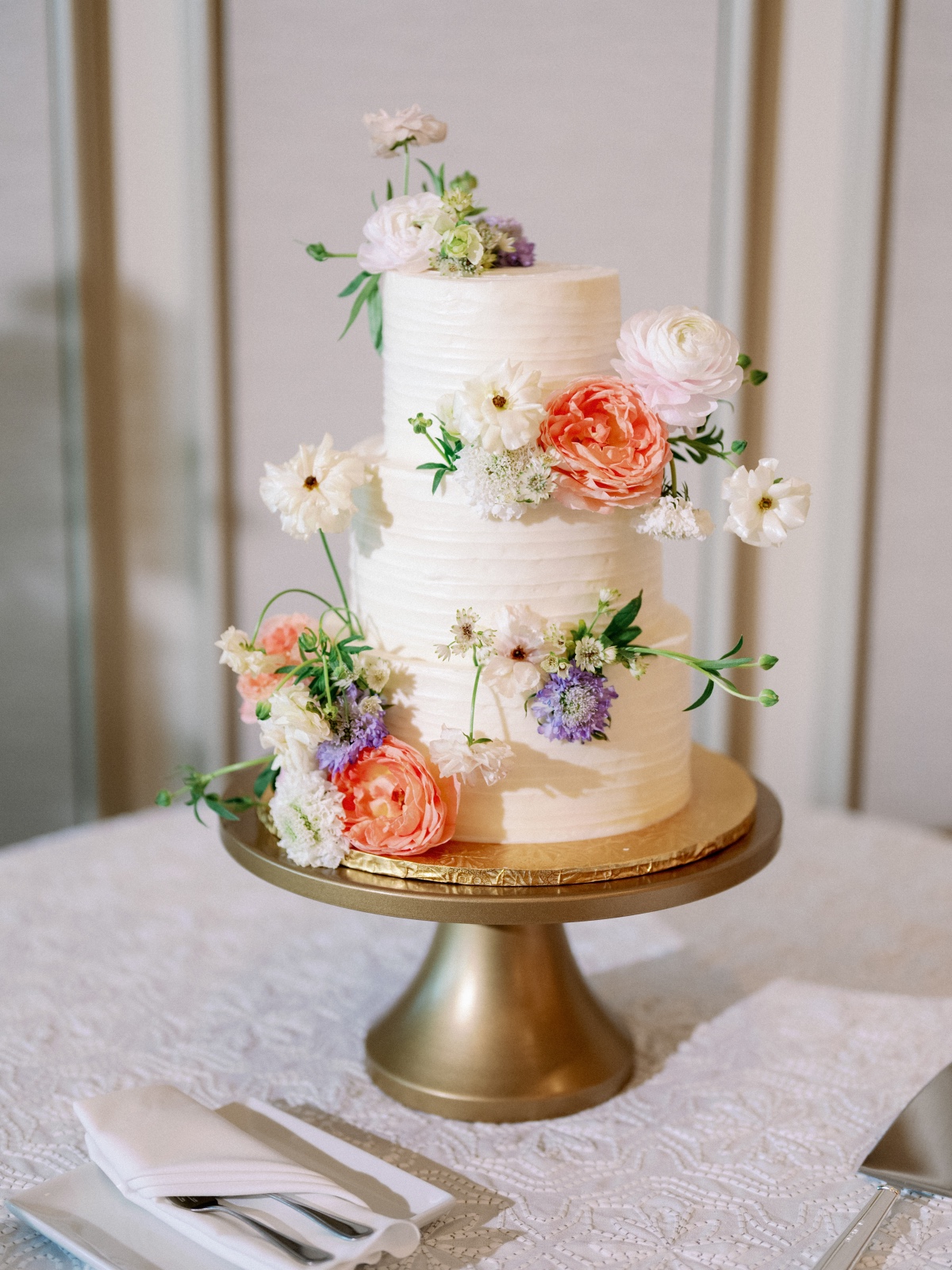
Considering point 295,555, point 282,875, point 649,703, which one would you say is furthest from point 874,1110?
point 295,555

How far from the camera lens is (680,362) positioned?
1265 mm

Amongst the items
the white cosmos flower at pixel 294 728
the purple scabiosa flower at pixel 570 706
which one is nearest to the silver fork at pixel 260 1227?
the white cosmos flower at pixel 294 728

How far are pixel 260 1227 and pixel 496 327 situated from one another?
34.3 inches

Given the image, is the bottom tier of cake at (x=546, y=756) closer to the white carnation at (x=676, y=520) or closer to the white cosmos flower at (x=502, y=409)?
the white carnation at (x=676, y=520)

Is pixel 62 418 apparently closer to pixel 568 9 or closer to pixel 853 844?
pixel 568 9

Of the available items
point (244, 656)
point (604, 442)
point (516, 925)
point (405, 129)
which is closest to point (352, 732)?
point (244, 656)

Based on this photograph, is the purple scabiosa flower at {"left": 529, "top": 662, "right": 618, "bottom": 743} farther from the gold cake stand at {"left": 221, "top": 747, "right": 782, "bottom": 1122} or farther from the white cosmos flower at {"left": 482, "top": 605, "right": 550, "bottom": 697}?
the gold cake stand at {"left": 221, "top": 747, "right": 782, "bottom": 1122}

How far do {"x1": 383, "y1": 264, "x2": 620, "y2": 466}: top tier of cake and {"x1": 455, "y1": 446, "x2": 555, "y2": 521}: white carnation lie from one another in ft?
0.34

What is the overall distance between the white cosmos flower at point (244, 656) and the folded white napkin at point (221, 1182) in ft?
1.50

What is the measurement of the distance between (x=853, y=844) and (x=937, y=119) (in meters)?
1.70

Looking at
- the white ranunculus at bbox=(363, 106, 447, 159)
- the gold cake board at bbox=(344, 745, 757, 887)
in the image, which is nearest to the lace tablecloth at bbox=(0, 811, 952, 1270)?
the gold cake board at bbox=(344, 745, 757, 887)

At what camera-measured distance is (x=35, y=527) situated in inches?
113

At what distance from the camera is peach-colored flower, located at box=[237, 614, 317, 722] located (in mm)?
1405

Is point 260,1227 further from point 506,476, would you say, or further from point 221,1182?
point 506,476
